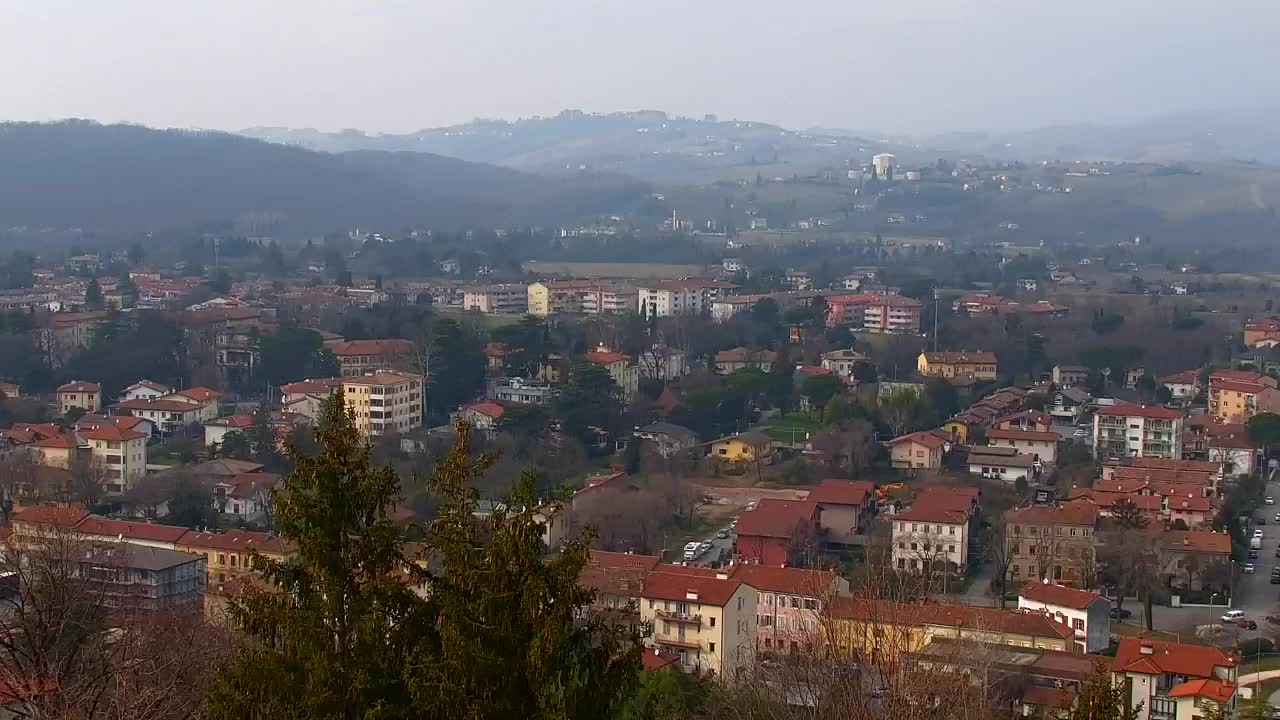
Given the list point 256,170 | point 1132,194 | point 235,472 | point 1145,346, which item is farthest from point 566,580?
point 256,170

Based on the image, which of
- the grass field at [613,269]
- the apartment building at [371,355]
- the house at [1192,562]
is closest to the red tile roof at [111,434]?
the apartment building at [371,355]

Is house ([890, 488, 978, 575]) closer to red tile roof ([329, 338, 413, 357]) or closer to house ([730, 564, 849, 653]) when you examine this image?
house ([730, 564, 849, 653])

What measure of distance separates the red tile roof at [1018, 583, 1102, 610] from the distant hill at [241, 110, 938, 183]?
57.0 meters

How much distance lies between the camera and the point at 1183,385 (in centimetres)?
1872

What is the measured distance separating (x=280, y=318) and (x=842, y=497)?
12.9 meters

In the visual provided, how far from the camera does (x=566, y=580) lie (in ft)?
10.4

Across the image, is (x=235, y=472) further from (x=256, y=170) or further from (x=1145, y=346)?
(x=256, y=170)

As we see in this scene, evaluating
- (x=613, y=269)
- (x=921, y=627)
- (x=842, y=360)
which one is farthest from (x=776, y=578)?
(x=613, y=269)

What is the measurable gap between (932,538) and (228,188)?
46.8m

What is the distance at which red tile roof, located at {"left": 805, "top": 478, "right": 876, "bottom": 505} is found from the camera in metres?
12.0

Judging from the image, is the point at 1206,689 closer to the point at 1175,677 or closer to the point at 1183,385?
the point at 1175,677

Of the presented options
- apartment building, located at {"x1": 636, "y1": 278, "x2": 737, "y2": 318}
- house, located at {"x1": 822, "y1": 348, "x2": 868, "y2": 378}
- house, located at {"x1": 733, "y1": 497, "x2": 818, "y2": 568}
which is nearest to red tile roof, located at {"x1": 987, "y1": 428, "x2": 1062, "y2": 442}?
house, located at {"x1": 733, "y1": 497, "x2": 818, "y2": 568}

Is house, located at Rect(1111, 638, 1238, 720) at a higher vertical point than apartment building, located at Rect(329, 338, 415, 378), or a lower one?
lower

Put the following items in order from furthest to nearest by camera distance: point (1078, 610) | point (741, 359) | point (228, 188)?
point (228, 188), point (741, 359), point (1078, 610)
